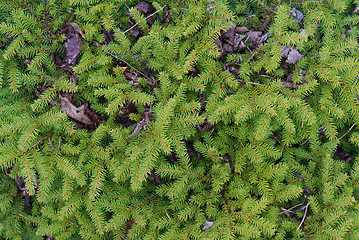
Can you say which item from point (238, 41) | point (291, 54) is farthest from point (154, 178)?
point (291, 54)

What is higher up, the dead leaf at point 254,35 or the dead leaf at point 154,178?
the dead leaf at point 254,35

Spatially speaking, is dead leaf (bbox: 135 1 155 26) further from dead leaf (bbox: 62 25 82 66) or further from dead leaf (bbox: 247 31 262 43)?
dead leaf (bbox: 247 31 262 43)

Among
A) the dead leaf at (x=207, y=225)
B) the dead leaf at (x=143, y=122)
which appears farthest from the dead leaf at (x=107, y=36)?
the dead leaf at (x=207, y=225)

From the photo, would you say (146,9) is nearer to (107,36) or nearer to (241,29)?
(107,36)

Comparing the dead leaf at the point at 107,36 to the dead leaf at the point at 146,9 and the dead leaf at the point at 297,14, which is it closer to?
the dead leaf at the point at 146,9

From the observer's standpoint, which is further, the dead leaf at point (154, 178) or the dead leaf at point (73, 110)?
the dead leaf at point (154, 178)

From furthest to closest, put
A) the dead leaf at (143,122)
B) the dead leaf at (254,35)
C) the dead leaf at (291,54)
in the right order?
the dead leaf at (254,35) → the dead leaf at (291,54) → the dead leaf at (143,122)

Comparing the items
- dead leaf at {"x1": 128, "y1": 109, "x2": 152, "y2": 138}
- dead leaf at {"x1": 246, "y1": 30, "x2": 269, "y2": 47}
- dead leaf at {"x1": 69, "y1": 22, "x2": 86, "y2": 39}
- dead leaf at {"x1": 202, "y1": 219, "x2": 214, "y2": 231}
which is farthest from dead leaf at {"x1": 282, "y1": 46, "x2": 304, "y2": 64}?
dead leaf at {"x1": 69, "y1": 22, "x2": 86, "y2": 39}
